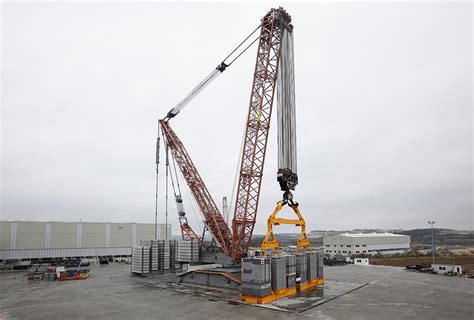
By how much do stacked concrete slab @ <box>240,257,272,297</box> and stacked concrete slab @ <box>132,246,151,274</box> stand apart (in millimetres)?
22285

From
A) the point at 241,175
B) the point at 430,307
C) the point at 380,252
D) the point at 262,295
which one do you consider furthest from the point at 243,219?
the point at 380,252

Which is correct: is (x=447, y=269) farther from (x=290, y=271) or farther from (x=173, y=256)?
(x=173, y=256)

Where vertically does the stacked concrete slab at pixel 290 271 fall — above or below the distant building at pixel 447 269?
above

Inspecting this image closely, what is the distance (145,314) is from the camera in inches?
973

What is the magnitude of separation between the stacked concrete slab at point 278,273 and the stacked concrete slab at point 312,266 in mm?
6783

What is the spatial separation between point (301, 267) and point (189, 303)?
1362 centimetres

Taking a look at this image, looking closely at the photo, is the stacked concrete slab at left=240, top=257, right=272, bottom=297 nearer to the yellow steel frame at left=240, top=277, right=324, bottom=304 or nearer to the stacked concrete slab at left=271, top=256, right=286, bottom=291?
the yellow steel frame at left=240, top=277, right=324, bottom=304

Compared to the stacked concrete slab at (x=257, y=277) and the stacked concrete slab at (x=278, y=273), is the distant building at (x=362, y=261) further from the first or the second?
the stacked concrete slab at (x=257, y=277)

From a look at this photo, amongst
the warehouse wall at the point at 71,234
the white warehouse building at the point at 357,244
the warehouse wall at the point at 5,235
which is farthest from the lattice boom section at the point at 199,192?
the white warehouse building at the point at 357,244

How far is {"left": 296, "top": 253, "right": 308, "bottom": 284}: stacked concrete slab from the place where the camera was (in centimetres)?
3478

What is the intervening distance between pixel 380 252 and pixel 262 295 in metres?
90.4

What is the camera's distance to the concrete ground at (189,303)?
80.3 ft

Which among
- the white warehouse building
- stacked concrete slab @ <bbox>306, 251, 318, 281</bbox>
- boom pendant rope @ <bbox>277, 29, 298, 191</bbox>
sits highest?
boom pendant rope @ <bbox>277, 29, 298, 191</bbox>

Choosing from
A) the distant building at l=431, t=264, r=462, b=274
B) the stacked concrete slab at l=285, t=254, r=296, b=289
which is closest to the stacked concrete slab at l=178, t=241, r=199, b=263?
the stacked concrete slab at l=285, t=254, r=296, b=289
